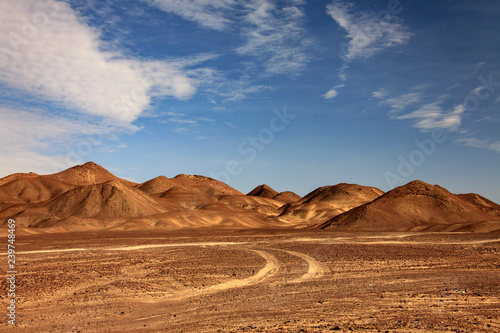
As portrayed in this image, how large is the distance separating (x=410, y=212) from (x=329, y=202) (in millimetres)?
71148

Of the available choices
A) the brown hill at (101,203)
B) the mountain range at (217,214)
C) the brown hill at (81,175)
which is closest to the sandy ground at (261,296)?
the mountain range at (217,214)

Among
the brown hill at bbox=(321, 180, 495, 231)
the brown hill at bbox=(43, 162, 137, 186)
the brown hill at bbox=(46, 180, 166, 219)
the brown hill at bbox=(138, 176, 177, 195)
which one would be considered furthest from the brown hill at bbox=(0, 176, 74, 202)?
the brown hill at bbox=(321, 180, 495, 231)

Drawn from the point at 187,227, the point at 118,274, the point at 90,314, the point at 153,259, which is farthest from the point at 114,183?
the point at 90,314

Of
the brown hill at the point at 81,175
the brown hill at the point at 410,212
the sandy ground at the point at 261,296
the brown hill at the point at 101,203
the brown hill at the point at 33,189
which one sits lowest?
the sandy ground at the point at 261,296

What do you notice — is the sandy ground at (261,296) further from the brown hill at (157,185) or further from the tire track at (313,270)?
the brown hill at (157,185)

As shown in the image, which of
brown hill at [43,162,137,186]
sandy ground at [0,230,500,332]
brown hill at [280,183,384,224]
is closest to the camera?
sandy ground at [0,230,500,332]

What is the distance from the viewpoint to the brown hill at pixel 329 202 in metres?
124

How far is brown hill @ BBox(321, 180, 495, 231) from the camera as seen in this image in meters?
69.1

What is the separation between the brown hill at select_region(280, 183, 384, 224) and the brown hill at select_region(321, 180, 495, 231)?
3818 cm

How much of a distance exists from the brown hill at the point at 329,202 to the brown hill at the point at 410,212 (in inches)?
1503

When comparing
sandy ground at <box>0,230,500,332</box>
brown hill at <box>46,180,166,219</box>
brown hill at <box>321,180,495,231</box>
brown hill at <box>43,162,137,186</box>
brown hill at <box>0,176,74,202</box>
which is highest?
brown hill at <box>43,162,137,186</box>

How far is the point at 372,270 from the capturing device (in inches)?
749

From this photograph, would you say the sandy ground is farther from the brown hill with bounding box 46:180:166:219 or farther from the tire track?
the brown hill with bounding box 46:180:166:219

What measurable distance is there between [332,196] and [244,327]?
5754 inches
